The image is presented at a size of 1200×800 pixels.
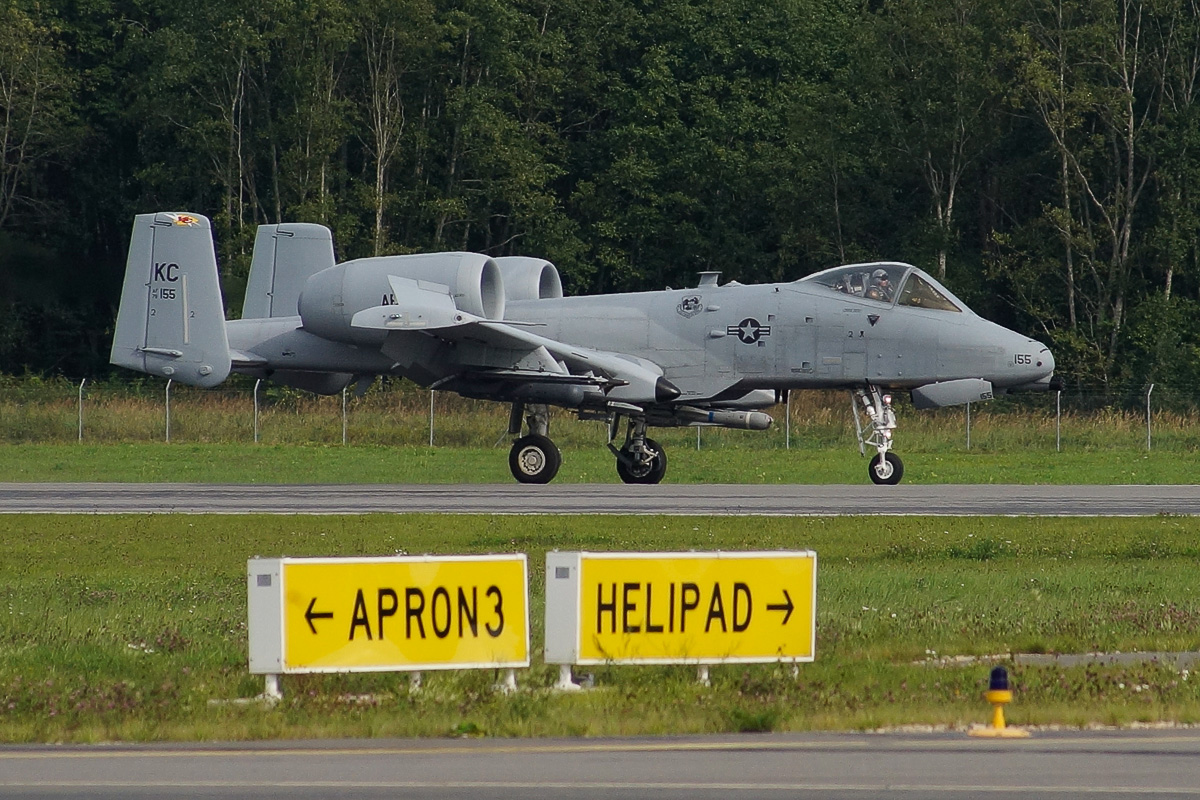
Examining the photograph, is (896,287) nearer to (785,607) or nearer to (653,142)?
(785,607)

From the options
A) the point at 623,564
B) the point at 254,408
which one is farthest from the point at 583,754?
the point at 254,408

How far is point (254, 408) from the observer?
4316 cm

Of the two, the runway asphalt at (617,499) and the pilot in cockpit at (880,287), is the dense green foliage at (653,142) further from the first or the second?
the pilot in cockpit at (880,287)

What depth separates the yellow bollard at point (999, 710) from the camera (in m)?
8.23

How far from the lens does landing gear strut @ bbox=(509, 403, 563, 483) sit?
89.4 ft

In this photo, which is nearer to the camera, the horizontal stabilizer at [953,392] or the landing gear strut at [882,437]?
the horizontal stabilizer at [953,392]

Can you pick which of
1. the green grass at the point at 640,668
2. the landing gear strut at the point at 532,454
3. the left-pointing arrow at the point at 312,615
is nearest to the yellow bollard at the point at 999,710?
the green grass at the point at 640,668

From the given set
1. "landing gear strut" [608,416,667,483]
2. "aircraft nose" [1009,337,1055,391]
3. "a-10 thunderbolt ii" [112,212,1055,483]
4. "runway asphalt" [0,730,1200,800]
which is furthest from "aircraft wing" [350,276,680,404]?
"runway asphalt" [0,730,1200,800]

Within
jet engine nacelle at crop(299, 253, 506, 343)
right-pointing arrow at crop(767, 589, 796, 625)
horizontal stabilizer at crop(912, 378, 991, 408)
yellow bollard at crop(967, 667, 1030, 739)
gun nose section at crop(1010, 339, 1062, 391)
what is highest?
jet engine nacelle at crop(299, 253, 506, 343)

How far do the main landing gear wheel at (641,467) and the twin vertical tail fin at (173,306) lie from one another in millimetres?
6767

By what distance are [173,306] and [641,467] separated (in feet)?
26.9

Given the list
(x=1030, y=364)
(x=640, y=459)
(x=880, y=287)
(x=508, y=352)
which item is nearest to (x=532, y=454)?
(x=640, y=459)

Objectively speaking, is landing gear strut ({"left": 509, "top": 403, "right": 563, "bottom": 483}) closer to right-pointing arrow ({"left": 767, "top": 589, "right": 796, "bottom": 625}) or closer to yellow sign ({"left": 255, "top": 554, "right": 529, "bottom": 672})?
right-pointing arrow ({"left": 767, "top": 589, "right": 796, "bottom": 625})

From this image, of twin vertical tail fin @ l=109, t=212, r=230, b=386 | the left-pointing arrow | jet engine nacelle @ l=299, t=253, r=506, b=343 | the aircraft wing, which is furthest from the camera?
twin vertical tail fin @ l=109, t=212, r=230, b=386
